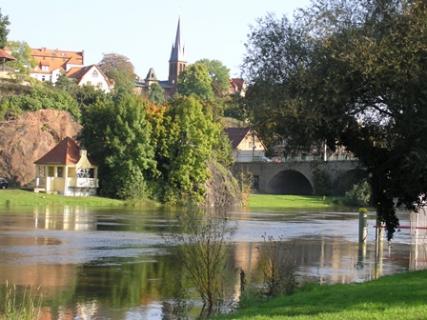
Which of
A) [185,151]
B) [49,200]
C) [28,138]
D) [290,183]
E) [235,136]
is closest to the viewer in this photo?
[49,200]

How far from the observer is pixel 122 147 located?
73312mm

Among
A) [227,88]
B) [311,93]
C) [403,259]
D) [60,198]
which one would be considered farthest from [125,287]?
[227,88]

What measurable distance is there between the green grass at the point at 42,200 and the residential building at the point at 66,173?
7.89 feet

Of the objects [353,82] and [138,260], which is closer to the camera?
→ [353,82]

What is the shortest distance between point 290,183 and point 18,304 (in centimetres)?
9908

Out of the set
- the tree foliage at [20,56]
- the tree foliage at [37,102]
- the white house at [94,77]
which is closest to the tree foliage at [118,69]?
the white house at [94,77]

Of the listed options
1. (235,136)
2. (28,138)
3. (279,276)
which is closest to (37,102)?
(28,138)

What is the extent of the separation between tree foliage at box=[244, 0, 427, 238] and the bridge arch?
89381 mm

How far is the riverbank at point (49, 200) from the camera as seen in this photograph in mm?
63750

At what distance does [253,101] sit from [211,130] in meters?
57.3

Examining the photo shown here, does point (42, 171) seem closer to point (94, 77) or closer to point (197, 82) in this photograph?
point (197, 82)

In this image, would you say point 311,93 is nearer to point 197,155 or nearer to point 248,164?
point 197,155

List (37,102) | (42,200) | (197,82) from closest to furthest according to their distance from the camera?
(42,200) → (37,102) → (197,82)

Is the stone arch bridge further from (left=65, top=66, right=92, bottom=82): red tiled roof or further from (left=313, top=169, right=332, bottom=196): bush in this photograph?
(left=65, top=66, right=92, bottom=82): red tiled roof
